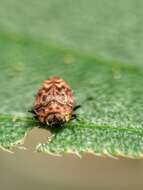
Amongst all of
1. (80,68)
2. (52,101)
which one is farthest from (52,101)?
(80,68)

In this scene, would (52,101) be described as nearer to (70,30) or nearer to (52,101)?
(52,101)

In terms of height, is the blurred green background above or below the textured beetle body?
above

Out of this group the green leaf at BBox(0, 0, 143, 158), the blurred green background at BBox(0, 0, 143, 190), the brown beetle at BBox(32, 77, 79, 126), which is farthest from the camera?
the blurred green background at BBox(0, 0, 143, 190)

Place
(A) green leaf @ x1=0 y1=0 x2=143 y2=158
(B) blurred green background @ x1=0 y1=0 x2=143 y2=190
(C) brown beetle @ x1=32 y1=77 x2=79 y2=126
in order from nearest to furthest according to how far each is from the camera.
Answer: (A) green leaf @ x1=0 y1=0 x2=143 y2=158, (C) brown beetle @ x1=32 y1=77 x2=79 y2=126, (B) blurred green background @ x1=0 y1=0 x2=143 y2=190

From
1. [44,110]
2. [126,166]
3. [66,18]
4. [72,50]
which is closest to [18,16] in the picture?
[66,18]

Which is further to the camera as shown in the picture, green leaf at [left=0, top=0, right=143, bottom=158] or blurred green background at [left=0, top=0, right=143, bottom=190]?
blurred green background at [left=0, top=0, right=143, bottom=190]

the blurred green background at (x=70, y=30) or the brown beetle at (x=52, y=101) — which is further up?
the blurred green background at (x=70, y=30)
